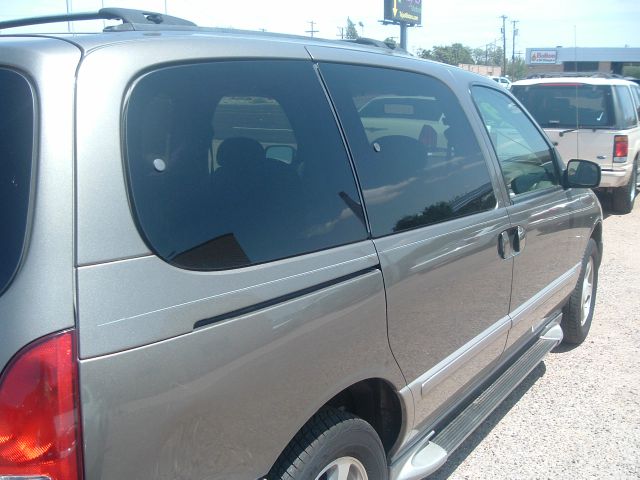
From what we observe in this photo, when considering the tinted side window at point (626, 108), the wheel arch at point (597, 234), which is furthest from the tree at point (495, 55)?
the wheel arch at point (597, 234)

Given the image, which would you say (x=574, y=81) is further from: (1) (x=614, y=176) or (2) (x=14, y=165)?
(2) (x=14, y=165)

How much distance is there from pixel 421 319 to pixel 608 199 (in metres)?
8.98

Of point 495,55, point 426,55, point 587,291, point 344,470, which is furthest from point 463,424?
point 495,55

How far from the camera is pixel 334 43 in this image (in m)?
2.57

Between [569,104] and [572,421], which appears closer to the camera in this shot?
[572,421]

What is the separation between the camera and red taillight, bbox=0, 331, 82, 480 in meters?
1.37

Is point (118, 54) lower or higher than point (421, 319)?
higher

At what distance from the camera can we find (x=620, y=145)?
894 cm

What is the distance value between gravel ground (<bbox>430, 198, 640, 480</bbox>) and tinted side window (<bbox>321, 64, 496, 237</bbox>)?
4.37ft

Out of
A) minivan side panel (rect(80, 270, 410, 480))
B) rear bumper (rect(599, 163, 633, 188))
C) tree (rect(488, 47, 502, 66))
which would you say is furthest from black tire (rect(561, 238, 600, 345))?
tree (rect(488, 47, 502, 66))

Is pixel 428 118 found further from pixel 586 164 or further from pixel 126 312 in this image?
pixel 126 312

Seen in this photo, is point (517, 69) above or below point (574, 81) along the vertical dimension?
above

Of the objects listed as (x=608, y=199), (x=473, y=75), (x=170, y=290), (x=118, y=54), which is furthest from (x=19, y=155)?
(x=608, y=199)

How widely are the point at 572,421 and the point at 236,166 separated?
278cm
